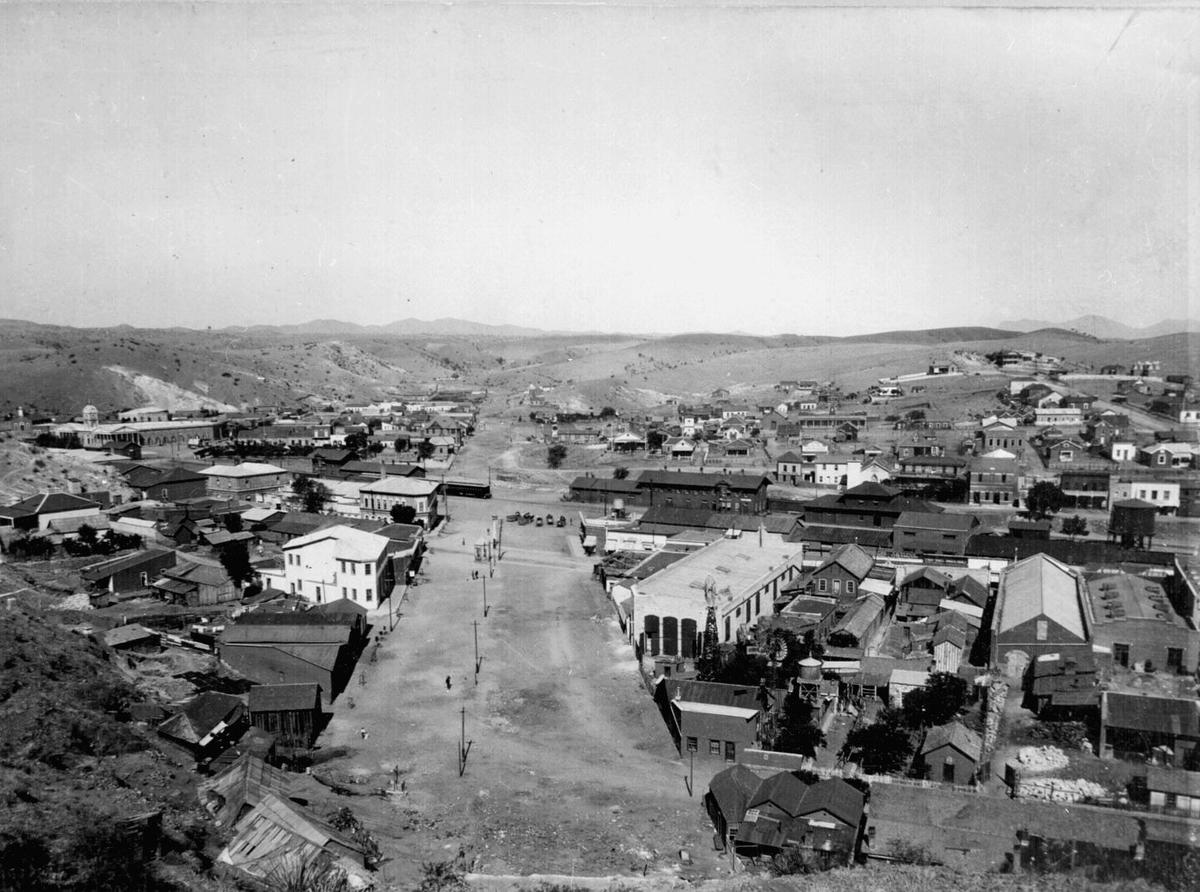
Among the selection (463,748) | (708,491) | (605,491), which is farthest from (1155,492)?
(463,748)

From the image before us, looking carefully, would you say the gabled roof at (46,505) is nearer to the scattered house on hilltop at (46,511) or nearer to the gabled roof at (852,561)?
the scattered house on hilltop at (46,511)

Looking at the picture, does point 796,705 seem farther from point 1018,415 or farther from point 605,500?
point 1018,415

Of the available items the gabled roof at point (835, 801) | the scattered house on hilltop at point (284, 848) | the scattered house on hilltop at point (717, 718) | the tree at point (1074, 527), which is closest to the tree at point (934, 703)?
the scattered house on hilltop at point (717, 718)

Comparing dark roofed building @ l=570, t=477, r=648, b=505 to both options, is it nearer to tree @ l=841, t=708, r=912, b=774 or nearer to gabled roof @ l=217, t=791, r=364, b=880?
tree @ l=841, t=708, r=912, b=774

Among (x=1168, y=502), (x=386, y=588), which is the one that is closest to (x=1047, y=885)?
(x=386, y=588)

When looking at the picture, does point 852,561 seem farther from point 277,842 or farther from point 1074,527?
point 277,842

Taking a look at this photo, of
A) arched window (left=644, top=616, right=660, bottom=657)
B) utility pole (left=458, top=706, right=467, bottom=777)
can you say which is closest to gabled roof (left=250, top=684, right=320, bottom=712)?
utility pole (left=458, top=706, right=467, bottom=777)
